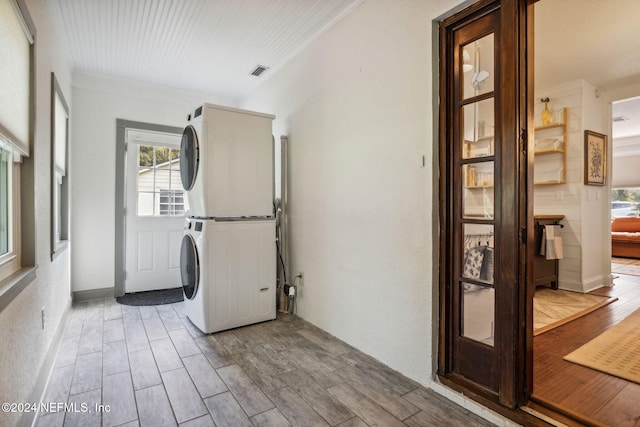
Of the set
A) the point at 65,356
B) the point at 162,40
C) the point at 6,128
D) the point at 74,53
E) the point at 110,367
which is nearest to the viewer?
the point at 6,128

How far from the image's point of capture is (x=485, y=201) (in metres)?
1.74

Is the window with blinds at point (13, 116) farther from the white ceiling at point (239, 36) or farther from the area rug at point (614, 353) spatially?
the area rug at point (614, 353)

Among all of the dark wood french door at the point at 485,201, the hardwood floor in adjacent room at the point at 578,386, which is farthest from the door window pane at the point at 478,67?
the hardwood floor in adjacent room at the point at 578,386

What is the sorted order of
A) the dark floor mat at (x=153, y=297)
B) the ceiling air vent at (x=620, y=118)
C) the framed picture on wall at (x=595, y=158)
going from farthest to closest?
the ceiling air vent at (x=620, y=118) → the framed picture on wall at (x=595, y=158) → the dark floor mat at (x=153, y=297)

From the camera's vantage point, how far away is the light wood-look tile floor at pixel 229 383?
1646mm

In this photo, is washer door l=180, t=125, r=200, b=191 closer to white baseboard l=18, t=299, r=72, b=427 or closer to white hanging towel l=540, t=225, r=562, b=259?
white baseboard l=18, t=299, r=72, b=427

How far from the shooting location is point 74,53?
327 centimetres

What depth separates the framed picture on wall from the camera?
158 inches

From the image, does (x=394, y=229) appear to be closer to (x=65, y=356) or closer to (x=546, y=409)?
(x=546, y=409)

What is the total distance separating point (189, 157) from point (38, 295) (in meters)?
1.47

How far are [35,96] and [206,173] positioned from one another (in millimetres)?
1150

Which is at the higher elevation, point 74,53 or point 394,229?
point 74,53

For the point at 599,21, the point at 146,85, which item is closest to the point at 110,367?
the point at 146,85

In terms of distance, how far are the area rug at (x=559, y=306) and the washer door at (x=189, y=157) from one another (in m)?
3.09
